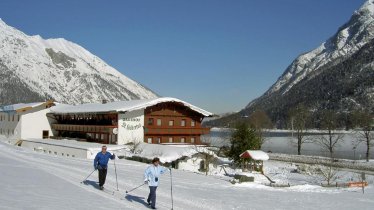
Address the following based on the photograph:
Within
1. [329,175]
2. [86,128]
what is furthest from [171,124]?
[329,175]

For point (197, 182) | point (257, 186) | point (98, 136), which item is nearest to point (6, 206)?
point (197, 182)

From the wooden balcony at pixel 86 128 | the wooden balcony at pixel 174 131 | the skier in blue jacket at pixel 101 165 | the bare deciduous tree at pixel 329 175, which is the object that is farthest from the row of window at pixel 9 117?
the skier in blue jacket at pixel 101 165

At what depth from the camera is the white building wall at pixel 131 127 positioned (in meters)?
49.2

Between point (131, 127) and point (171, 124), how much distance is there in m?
5.62

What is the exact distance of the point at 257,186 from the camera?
26719 millimetres

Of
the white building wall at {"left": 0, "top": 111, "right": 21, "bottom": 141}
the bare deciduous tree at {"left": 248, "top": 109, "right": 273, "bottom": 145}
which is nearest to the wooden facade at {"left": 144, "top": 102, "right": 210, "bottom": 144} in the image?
the bare deciduous tree at {"left": 248, "top": 109, "right": 273, "bottom": 145}

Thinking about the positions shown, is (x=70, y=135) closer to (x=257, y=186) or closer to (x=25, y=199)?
(x=257, y=186)

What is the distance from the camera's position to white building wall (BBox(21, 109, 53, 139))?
61188 mm

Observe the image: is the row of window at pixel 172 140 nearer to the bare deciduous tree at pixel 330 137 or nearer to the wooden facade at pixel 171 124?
Answer: the wooden facade at pixel 171 124

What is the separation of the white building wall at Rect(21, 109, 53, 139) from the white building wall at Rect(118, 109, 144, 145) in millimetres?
17823

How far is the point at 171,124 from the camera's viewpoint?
53.5 metres

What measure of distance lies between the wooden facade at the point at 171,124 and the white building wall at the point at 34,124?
18437 millimetres

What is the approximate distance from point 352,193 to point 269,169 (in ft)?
70.8

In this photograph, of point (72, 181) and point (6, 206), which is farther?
point (72, 181)
